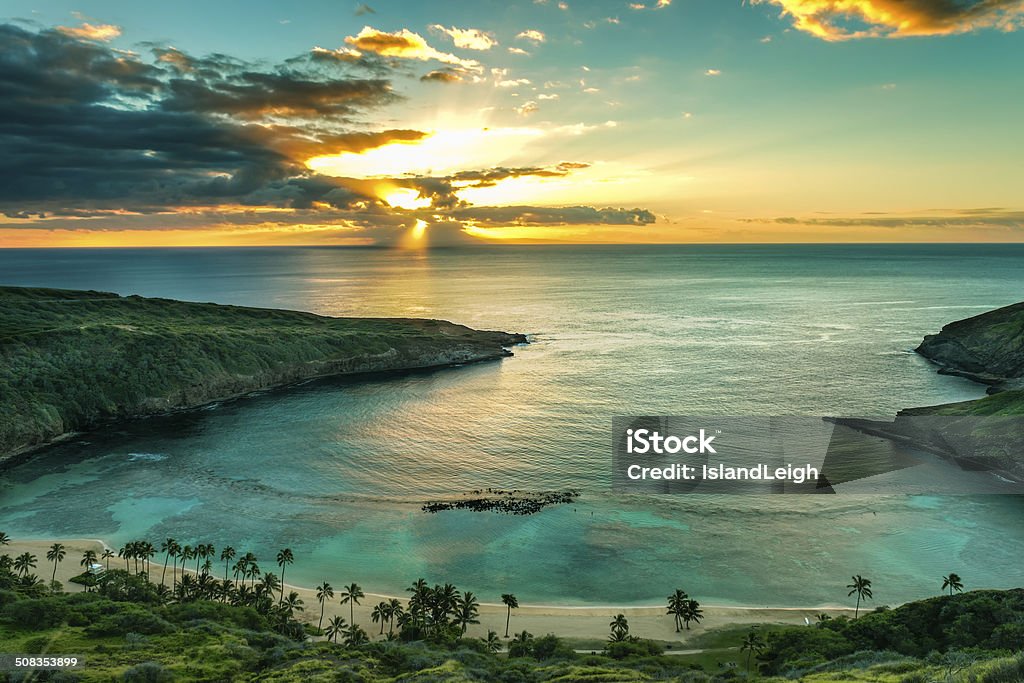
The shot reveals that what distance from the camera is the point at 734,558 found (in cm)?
6128

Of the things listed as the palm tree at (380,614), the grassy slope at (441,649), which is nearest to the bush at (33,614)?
the grassy slope at (441,649)

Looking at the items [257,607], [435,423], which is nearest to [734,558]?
[257,607]

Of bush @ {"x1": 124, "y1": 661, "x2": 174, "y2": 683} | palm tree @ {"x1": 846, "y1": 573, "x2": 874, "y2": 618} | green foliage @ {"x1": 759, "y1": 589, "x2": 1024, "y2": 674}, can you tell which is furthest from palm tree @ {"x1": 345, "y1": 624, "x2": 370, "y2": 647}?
palm tree @ {"x1": 846, "y1": 573, "x2": 874, "y2": 618}

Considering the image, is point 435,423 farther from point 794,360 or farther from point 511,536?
point 794,360

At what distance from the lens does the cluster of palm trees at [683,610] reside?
164 ft

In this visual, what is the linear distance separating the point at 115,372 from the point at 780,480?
377 ft

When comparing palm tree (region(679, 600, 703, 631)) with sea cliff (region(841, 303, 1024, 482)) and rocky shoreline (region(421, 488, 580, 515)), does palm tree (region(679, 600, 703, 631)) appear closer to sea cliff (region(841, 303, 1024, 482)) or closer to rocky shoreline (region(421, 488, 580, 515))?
rocky shoreline (region(421, 488, 580, 515))

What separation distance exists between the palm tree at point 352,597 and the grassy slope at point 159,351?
222 feet

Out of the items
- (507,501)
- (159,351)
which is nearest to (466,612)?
(507,501)

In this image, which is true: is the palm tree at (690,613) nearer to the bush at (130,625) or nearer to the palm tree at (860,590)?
the palm tree at (860,590)

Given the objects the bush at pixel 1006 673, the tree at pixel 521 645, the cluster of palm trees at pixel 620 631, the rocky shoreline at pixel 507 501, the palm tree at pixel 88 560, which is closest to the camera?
the bush at pixel 1006 673

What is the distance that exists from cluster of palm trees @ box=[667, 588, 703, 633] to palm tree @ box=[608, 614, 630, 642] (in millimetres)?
4301

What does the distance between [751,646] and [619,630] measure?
9.91 metres

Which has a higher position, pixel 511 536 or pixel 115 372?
pixel 115 372
